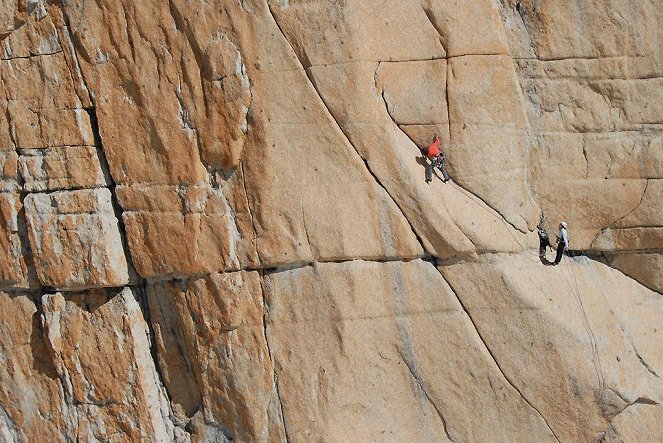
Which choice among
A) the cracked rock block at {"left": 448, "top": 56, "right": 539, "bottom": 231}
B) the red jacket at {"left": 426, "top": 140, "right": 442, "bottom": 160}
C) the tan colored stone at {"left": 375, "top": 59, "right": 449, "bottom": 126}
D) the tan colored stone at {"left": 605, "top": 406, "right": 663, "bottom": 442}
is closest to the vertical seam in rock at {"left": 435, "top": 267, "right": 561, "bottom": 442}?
the tan colored stone at {"left": 605, "top": 406, "right": 663, "bottom": 442}

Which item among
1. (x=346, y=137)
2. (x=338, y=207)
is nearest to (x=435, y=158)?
(x=346, y=137)

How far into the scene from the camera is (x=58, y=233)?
32.1ft

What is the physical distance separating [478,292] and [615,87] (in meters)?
3.10

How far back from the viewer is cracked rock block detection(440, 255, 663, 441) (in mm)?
9586

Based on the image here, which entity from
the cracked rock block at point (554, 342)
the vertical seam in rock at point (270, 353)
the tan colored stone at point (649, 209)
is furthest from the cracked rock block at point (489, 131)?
the vertical seam in rock at point (270, 353)

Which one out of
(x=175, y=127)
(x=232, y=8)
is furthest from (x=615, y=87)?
(x=175, y=127)

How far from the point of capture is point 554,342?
9578 mm

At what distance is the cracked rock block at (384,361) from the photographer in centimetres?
968

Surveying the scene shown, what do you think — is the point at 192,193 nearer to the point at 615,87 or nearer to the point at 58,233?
the point at 58,233

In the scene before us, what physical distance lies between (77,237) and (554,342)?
5.97m

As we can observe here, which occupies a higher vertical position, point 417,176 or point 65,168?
point 65,168

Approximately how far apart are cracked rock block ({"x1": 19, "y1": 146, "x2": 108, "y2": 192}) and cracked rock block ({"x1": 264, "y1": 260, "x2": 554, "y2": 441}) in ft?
8.37

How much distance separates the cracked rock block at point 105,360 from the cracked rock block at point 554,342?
4.03 metres

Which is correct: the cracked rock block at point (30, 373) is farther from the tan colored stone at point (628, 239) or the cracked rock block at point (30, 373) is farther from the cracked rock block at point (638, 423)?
the tan colored stone at point (628, 239)
